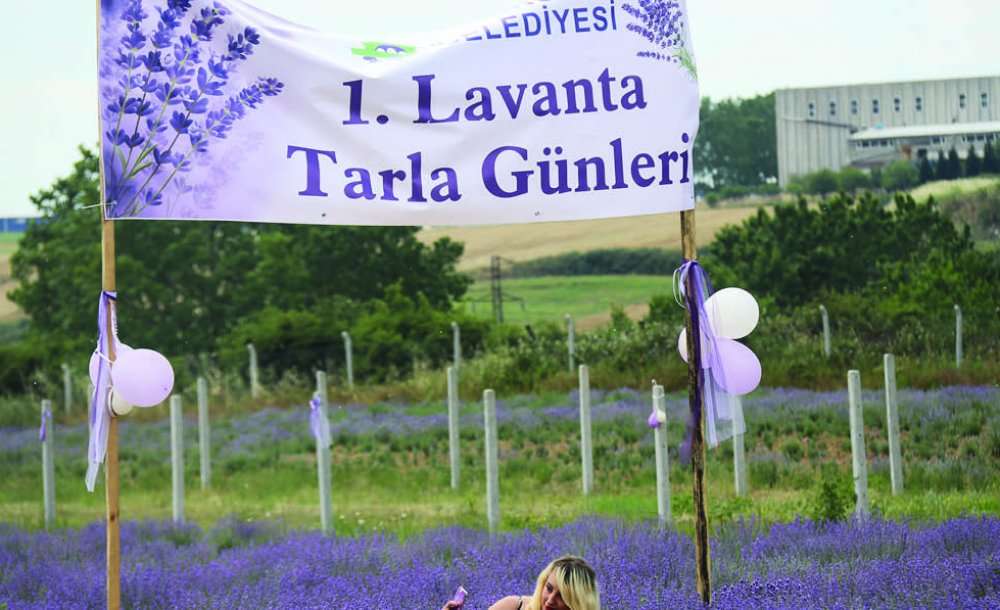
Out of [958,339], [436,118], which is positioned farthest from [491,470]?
[958,339]

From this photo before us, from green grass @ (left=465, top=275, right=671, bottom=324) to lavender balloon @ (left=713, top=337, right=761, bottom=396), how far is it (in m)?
32.1

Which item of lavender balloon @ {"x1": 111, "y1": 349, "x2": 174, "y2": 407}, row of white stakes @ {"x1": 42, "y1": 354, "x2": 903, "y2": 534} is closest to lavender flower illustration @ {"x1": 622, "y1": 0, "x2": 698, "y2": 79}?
lavender balloon @ {"x1": 111, "y1": 349, "x2": 174, "y2": 407}

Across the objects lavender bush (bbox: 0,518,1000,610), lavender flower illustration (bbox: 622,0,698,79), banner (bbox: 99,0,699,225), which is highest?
lavender flower illustration (bbox: 622,0,698,79)

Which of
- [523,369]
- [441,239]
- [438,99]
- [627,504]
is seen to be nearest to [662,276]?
[441,239]

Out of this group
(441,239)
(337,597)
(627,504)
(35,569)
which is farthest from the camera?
(441,239)

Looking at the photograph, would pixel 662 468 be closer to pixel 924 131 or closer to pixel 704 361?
pixel 704 361

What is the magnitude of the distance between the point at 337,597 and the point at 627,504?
7.72 meters

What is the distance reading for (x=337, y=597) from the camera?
1019cm

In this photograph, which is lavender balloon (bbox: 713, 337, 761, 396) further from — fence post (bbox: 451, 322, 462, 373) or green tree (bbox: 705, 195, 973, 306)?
green tree (bbox: 705, 195, 973, 306)

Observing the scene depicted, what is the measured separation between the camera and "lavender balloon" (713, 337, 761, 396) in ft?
28.7

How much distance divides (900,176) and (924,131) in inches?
64.6

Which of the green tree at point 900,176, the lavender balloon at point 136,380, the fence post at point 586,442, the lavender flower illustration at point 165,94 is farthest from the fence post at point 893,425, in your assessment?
the green tree at point 900,176

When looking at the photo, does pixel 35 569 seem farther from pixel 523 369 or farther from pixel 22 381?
pixel 22 381

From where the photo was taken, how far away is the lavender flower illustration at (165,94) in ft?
28.4
